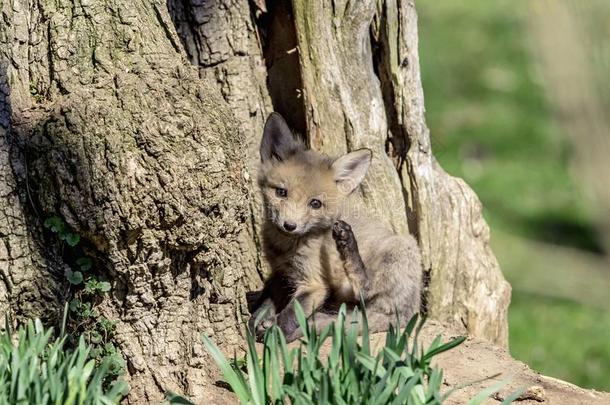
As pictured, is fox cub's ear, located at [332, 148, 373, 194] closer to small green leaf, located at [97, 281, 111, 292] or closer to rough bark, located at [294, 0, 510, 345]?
rough bark, located at [294, 0, 510, 345]

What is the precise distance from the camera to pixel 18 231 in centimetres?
392

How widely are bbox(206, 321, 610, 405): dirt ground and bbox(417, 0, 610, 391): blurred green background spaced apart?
2.19 metres

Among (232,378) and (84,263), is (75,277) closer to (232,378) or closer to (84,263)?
(84,263)

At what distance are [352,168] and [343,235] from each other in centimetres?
56

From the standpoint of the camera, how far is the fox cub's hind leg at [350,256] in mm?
5148

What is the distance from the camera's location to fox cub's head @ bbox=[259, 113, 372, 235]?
553 centimetres

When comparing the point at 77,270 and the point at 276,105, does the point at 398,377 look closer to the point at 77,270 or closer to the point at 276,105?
the point at 77,270

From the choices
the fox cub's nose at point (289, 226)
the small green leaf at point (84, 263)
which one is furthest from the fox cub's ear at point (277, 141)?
the small green leaf at point (84, 263)

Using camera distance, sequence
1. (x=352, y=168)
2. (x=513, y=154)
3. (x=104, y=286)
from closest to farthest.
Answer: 1. (x=104, y=286)
2. (x=352, y=168)
3. (x=513, y=154)

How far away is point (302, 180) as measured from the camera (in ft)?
18.5

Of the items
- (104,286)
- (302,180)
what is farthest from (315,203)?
(104,286)

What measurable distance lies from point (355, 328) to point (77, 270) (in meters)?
1.27

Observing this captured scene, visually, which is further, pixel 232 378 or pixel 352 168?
pixel 352 168

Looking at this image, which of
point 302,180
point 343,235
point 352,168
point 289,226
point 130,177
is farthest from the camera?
point 302,180
